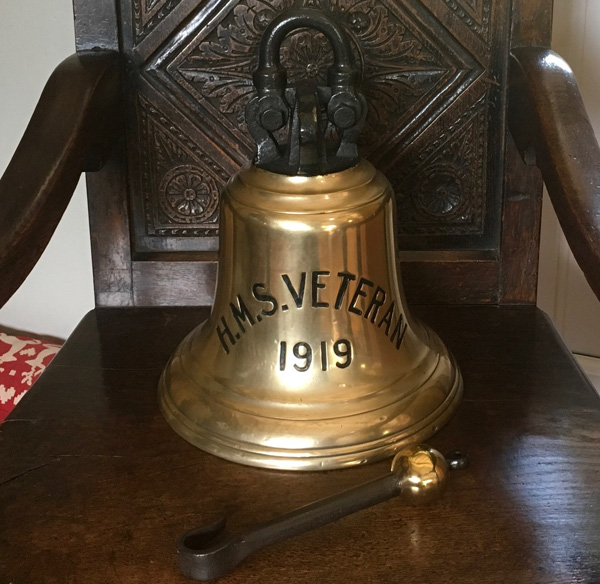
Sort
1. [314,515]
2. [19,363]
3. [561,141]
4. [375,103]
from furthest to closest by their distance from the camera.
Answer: [19,363] → [375,103] → [561,141] → [314,515]

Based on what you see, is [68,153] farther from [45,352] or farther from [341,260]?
[45,352]

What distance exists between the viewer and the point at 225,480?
665mm

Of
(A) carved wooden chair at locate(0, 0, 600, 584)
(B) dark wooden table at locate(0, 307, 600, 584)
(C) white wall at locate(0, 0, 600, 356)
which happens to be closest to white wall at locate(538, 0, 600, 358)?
(C) white wall at locate(0, 0, 600, 356)

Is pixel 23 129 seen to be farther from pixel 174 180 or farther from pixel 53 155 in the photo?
pixel 53 155

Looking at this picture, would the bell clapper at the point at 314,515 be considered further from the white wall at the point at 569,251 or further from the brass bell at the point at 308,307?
the white wall at the point at 569,251

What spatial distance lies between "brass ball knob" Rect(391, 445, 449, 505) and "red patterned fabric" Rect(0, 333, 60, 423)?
83cm

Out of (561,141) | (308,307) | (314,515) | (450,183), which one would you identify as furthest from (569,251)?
(314,515)

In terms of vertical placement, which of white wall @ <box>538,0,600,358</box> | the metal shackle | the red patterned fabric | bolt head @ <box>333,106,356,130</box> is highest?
the metal shackle

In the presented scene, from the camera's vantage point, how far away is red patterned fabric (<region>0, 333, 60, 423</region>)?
52.4 inches

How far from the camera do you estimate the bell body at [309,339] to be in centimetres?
67

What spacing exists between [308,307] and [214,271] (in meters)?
0.27

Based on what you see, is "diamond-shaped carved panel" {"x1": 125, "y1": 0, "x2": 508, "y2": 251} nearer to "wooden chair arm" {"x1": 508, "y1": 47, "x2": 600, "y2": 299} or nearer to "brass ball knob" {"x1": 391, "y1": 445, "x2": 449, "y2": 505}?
"wooden chair arm" {"x1": 508, "y1": 47, "x2": 600, "y2": 299}

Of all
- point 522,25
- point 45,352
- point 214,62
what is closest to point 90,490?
point 214,62

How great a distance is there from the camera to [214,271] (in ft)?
3.09
